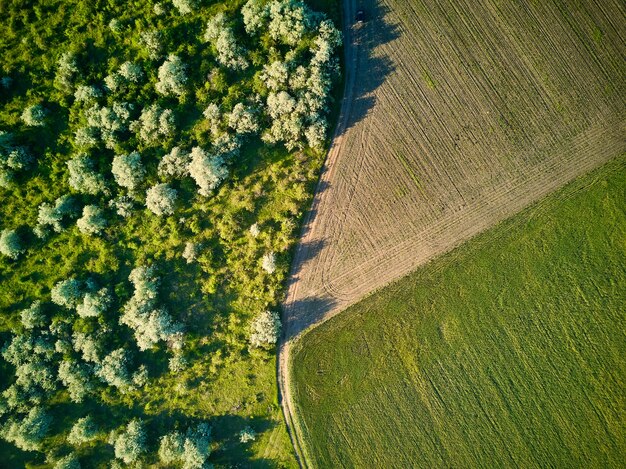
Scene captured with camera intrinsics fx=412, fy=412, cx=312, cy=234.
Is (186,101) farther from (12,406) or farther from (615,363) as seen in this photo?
(615,363)

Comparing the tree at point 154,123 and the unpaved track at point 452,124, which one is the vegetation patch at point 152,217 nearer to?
the tree at point 154,123

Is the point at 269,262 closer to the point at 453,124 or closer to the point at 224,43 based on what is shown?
the point at 224,43

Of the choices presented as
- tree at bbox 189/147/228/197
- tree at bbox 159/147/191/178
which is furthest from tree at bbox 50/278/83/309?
tree at bbox 189/147/228/197

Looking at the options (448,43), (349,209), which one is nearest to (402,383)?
(349,209)

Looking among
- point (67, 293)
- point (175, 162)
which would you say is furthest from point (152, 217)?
point (67, 293)

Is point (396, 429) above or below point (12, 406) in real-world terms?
below

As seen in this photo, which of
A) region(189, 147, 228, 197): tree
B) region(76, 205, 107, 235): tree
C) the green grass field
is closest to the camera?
region(189, 147, 228, 197): tree

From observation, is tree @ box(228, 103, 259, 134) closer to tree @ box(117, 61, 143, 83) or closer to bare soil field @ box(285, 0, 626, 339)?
bare soil field @ box(285, 0, 626, 339)
